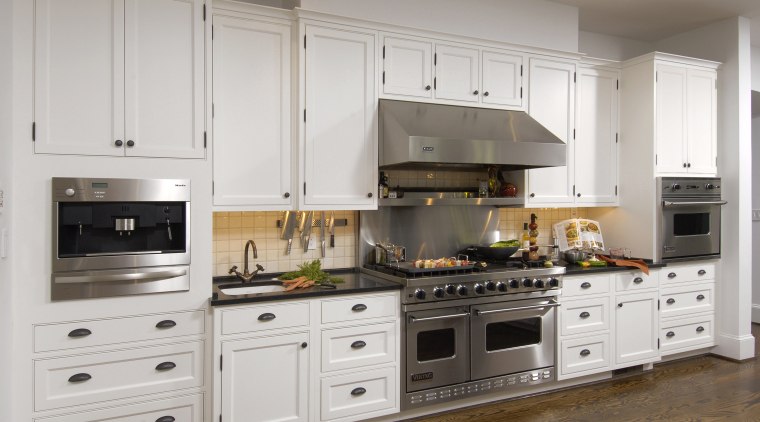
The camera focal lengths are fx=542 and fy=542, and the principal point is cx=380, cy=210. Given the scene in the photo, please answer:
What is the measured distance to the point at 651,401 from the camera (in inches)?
151

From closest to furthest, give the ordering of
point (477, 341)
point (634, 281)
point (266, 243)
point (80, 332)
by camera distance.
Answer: point (80, 332), point (477, 341), point (266, 243), point (634, 281)

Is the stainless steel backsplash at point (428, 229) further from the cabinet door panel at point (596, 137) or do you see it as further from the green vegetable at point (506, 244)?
the cabinet door panel at point (596, 137)

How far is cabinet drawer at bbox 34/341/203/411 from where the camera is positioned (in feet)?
8.58

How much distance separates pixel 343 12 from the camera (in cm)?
352

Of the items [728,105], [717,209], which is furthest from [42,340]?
[728,105]

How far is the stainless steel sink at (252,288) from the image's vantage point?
3340mm

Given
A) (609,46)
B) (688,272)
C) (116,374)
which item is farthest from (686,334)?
(116,374)

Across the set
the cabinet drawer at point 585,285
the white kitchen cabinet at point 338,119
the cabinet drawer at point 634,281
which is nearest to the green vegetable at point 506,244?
the cabinet drawer at point 585,285

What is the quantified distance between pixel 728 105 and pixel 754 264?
2576 millimetres

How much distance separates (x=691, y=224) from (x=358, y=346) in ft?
10.5

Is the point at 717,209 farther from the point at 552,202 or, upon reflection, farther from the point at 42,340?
the point at 42,340

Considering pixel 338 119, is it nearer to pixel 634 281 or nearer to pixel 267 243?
pixel 267 243

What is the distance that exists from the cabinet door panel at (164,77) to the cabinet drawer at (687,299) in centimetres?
387

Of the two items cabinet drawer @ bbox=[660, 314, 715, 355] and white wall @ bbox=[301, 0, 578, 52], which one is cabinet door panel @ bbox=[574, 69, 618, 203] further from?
cabinet drawer @ bbox=[660, 314, 715, 355]
